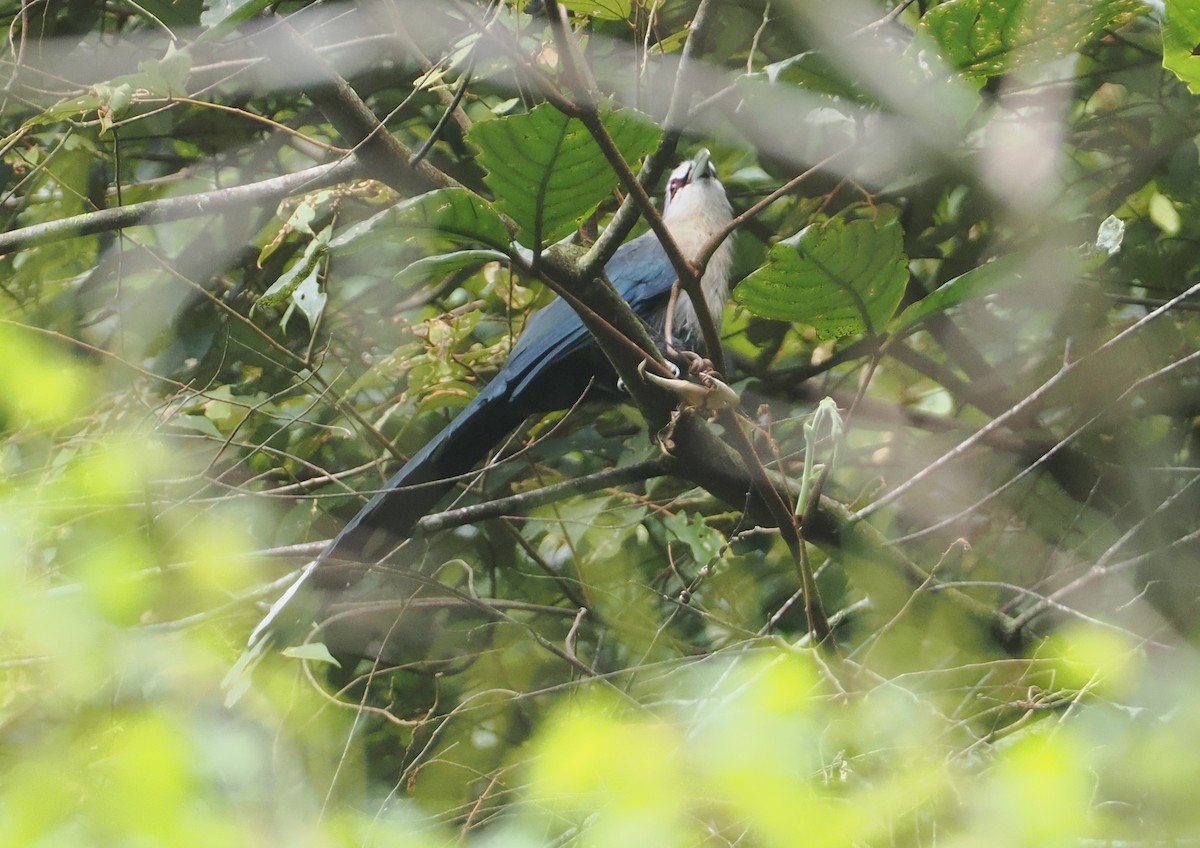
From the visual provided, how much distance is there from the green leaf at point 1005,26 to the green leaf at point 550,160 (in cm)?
35

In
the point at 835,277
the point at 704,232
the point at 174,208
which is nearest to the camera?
the point at 835,277

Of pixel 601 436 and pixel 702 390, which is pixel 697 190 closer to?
pixel 601 436

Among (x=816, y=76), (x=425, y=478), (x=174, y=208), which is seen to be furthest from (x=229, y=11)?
(x=425, y=478)

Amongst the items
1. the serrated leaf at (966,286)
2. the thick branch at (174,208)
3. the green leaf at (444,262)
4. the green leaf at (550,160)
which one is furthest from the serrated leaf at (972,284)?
the thick branch at (174,208)

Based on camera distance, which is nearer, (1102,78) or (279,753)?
(279,753)

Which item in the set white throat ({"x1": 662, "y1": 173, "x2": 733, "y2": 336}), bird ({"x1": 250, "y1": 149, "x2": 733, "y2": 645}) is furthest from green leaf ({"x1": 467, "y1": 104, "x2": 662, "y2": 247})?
white throat ({"x1": 662, "y1": 173, "x2": 733, "y2": 336})

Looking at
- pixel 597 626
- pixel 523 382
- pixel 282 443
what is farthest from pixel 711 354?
pixel 282 443

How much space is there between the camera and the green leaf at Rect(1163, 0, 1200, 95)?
108 cm

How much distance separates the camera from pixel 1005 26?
1154 millimetres

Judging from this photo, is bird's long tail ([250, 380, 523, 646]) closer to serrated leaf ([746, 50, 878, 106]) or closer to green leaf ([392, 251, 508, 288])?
green leaf ([392, 251, 508, 288])

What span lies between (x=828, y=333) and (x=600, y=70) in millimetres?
1004

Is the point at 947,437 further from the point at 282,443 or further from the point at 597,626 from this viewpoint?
the point at 282,443

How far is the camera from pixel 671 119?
122cm

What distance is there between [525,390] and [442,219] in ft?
3.24
